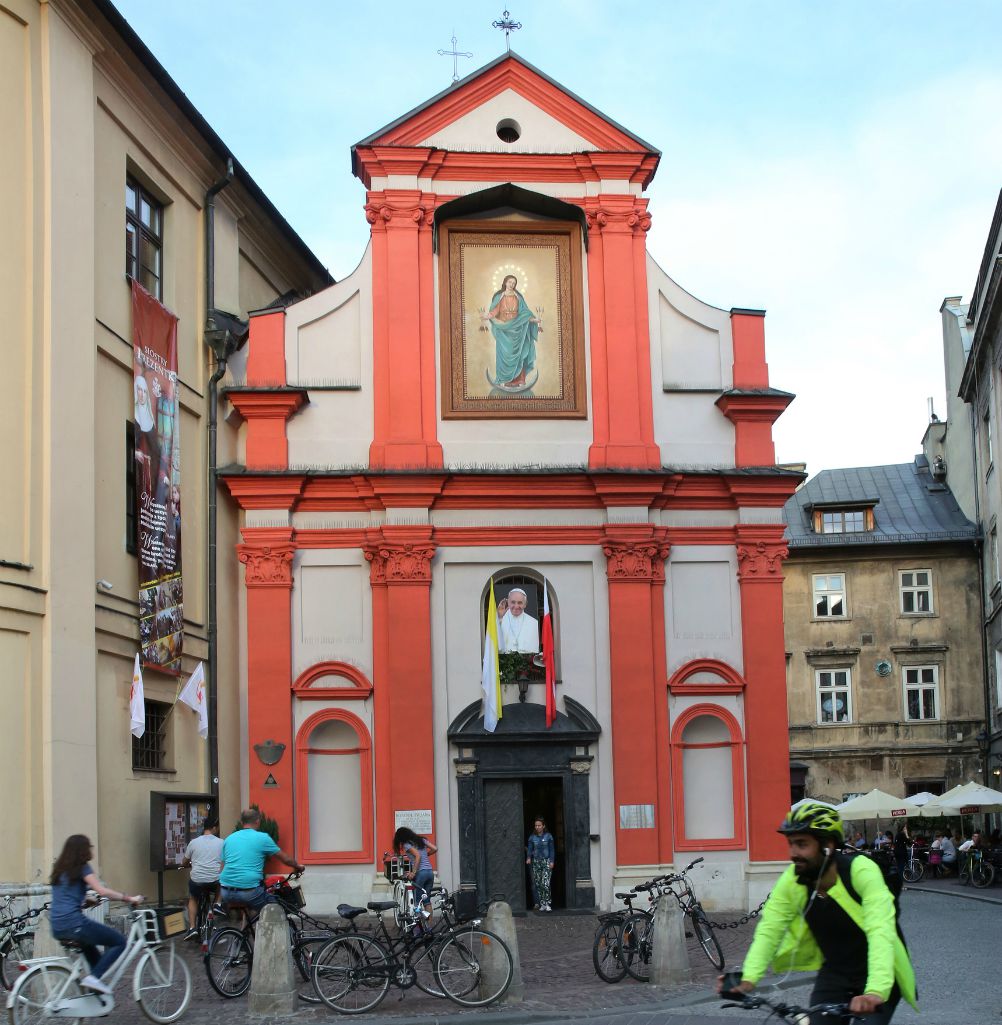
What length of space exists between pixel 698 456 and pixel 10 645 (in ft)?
43.2

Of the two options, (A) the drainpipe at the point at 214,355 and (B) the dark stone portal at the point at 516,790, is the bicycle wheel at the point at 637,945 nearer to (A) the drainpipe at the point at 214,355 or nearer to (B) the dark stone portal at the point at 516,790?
(B) the dark stone portal at the point at 516,790

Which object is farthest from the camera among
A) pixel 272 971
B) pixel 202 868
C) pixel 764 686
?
pixel 764 686

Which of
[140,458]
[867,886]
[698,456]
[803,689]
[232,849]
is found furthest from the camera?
[803,689]

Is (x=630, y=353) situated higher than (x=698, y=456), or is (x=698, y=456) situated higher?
(x=630, y=353)

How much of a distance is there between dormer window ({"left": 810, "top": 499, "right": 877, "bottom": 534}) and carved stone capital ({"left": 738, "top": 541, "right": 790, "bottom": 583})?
22982 mm

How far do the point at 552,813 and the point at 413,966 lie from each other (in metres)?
11.9

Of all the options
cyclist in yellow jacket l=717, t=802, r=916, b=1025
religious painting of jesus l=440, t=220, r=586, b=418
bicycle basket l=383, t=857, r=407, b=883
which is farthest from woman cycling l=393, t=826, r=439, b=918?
cyclist in yellow jacket l=717, t=802, r=916, b=1025

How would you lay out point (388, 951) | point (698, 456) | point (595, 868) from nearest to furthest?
1. point (388, 951)
2. point (595, 868)
3. point (698, 456)

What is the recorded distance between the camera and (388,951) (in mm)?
14594

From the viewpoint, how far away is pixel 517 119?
27.3 meters

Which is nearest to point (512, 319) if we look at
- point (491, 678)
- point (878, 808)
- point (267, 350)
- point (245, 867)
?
point (267, 350)

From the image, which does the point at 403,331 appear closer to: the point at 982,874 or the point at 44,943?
the point at 44,943

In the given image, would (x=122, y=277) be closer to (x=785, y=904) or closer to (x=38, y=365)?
(x=38, y=365)

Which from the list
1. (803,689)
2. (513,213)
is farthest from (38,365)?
(803,689)
